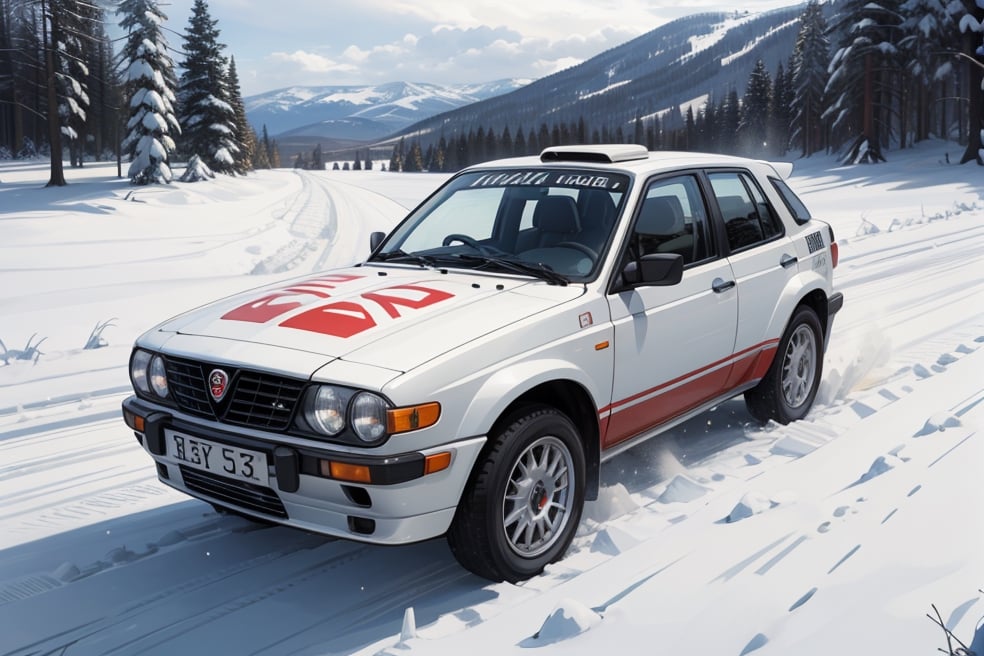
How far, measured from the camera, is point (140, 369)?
3.92 meters

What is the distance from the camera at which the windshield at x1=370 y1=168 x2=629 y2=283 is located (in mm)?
4285

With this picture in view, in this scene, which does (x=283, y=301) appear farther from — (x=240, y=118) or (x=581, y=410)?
(x=240, y=118)

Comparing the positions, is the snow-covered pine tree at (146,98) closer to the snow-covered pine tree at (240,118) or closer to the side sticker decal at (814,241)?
the snow-covered pine tree at (240,118)

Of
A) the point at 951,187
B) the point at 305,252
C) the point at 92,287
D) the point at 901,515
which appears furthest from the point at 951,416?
the point at 951,187

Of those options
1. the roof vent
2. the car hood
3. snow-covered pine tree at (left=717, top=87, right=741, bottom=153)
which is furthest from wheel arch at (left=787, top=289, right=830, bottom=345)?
snow-covered pine tree at (left=717, top=87, right=741, bottom=153)

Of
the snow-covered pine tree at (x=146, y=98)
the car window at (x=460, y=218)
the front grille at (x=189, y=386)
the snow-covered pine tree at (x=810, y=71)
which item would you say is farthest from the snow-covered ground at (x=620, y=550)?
the snow-covered pine tree at (x=810, y=71)

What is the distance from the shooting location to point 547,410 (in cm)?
362

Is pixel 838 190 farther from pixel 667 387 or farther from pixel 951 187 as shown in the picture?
pixel 667 387

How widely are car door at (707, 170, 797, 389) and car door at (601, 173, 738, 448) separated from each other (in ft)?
0.48

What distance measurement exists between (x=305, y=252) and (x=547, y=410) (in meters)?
15.3

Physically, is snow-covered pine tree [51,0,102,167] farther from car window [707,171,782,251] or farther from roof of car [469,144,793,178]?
car window [707,171,782,251]

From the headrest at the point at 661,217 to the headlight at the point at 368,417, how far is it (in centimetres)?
190

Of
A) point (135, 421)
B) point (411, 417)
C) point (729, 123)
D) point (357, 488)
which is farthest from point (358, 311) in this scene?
point (729, 123)

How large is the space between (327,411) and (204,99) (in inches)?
2095
